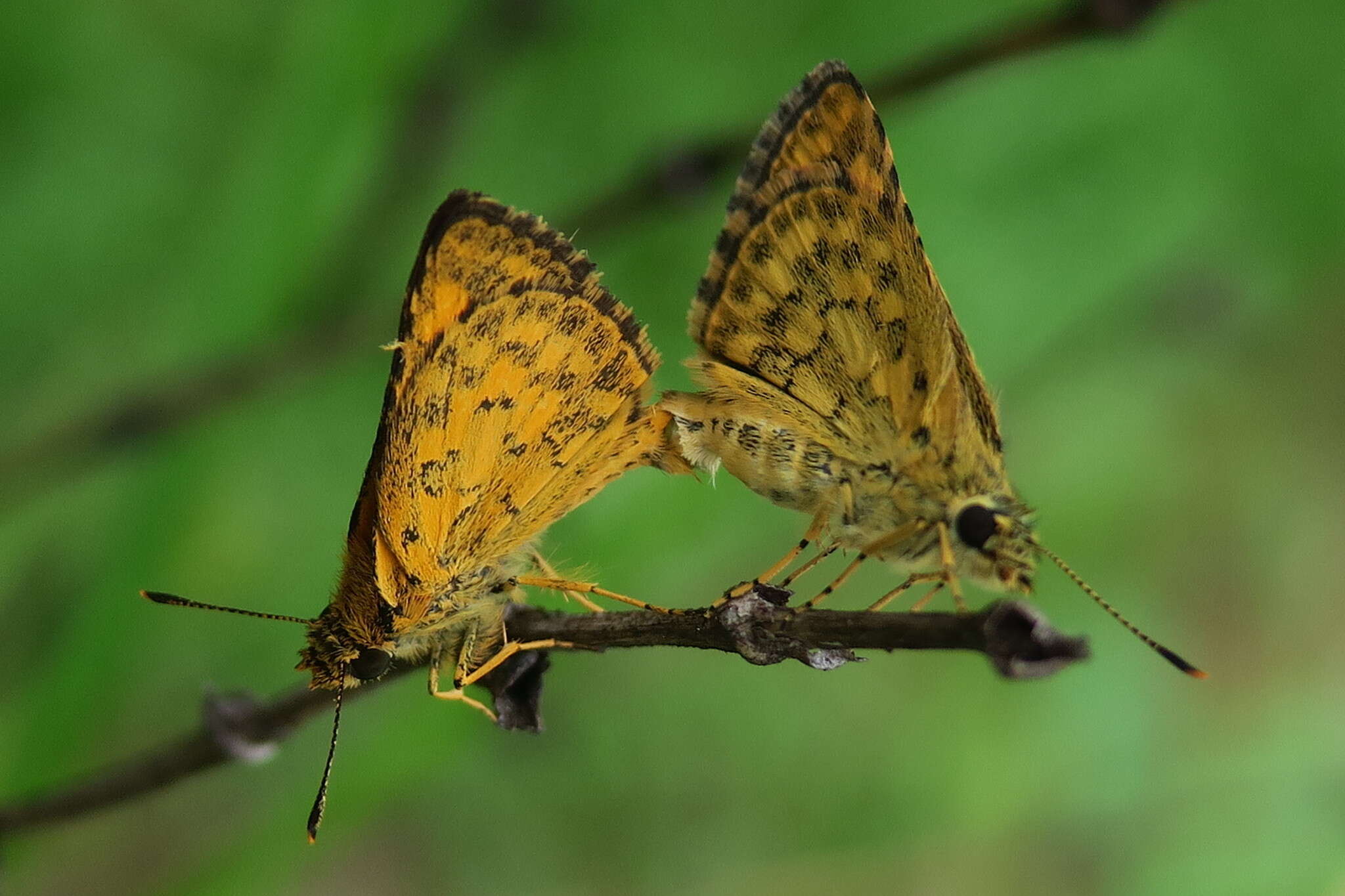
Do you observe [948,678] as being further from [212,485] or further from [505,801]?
[212,485]

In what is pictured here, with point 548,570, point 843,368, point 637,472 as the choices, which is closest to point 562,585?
point 548,570

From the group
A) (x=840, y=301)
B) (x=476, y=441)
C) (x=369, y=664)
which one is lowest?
(x=369, y=664)

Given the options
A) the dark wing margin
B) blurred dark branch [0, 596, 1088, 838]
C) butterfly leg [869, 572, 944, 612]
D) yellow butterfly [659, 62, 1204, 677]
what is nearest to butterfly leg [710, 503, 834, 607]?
yellow butterfly [659, 62, 1204, 677]

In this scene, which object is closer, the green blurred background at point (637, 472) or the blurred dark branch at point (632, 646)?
the blurred dark branch at point (632, 646)

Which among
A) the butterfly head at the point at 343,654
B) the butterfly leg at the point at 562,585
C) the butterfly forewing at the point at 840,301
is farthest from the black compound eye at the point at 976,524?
the butterfly head at the point at 343,654

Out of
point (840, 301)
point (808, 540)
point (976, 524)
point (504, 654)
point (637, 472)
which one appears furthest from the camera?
point (637, 472)

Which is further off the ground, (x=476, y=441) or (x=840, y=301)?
(x=840, y=301)

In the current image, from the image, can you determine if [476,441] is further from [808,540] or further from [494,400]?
[808,540]

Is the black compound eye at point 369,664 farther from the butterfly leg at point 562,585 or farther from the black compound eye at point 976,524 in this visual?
the black compound eye at point 976,524
